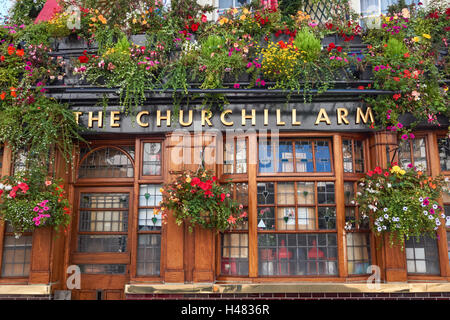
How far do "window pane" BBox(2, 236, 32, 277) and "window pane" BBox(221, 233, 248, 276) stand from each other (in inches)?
125

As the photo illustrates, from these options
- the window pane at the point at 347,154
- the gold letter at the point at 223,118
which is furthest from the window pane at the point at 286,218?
the gold letter at the point at 223,118

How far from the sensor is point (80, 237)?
6.70 metres

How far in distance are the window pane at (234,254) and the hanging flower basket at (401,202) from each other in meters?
1.66

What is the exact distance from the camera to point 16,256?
6469 millimetres

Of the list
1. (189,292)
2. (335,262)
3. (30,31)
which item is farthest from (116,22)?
(335,262)

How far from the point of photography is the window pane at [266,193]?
257 inches

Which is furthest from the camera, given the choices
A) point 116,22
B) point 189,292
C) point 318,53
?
point 116,22

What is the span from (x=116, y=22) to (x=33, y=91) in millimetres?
1875

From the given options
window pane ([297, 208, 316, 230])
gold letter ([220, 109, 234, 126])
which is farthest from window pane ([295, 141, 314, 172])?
gold letter ([220, 109, 234, 126])

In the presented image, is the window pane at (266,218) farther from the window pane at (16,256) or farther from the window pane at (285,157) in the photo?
the window pane at (16,256)

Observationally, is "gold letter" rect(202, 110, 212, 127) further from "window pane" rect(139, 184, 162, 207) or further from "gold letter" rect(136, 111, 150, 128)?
"window pane" rect(139, 184, 162, 207)

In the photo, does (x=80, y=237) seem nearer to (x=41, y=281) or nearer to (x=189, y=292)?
(x=41, y=281)

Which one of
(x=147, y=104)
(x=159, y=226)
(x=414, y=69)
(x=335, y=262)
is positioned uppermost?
(x=414, y=69)

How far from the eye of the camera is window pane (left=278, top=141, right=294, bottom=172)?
6617mm
